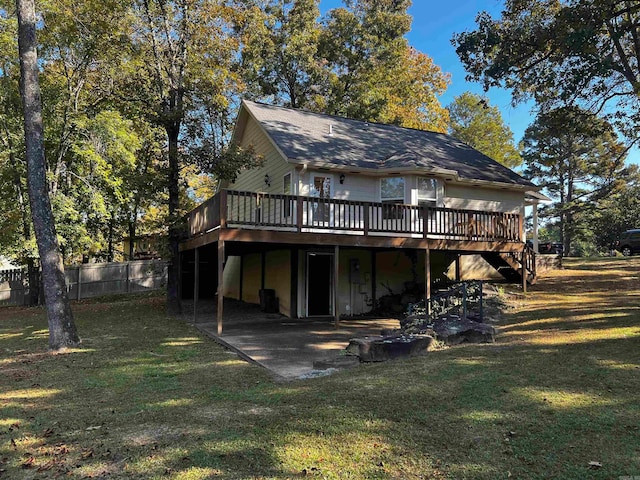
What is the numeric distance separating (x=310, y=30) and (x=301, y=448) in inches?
1113

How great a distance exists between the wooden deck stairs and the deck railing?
0.72 m

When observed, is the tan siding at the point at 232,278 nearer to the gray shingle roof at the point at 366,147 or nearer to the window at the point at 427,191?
the gray shingle roof at the point at 366,147

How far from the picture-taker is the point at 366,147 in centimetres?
1577

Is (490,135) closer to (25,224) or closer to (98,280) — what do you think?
(98,280)


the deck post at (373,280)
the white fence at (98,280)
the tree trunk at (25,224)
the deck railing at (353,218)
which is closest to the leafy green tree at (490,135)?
the deck railing at (353,218)

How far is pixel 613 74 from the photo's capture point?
503 inches

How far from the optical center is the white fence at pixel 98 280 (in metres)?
20.4

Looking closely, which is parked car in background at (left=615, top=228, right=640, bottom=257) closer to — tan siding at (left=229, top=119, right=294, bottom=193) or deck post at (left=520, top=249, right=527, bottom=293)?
deck post at (left=520, top=249, right=527, bottom=293)

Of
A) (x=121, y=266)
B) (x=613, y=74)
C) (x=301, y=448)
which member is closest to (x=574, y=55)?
(x=613, y=74)

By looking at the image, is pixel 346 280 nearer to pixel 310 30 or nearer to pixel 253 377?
pixel 253 377

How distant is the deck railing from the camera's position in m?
11.1

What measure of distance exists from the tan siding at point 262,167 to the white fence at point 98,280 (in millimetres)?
6035

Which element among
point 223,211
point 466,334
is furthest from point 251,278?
point 466,334

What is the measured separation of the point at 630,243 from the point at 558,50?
792 inches
